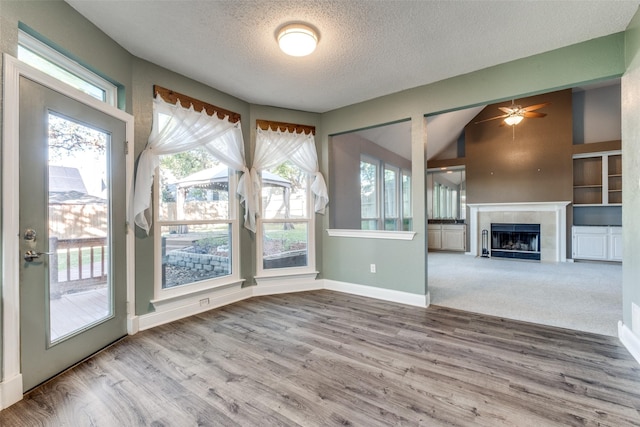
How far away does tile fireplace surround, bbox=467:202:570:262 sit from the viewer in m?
6.14

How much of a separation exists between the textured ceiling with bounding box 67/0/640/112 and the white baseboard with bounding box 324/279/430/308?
2.57 metres

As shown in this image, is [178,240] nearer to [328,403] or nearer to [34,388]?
[34,388]

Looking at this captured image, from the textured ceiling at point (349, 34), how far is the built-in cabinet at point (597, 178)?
17.6 feet

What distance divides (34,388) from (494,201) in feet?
27.2

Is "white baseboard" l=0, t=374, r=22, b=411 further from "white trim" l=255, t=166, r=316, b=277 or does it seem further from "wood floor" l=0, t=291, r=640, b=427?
"white trim" l=255, t=166, r=316, b=277

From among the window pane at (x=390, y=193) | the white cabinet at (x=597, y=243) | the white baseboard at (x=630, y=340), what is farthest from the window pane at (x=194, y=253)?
the white cabinet at (x=597, y=243)

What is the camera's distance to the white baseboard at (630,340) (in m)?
2.05

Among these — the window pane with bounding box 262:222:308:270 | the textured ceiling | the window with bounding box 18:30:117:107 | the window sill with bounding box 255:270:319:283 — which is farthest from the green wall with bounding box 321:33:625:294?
the window with bounding box 18:30:117:107

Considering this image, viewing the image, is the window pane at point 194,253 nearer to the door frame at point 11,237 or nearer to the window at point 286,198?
the window at point 286,198

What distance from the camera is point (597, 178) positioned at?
622 centimetres

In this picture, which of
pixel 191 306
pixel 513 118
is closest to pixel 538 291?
pixel 513 118

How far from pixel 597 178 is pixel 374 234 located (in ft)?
20.9

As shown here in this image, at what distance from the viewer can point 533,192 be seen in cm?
646

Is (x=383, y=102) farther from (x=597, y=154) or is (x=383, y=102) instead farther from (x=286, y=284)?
(x=597, y=154)
